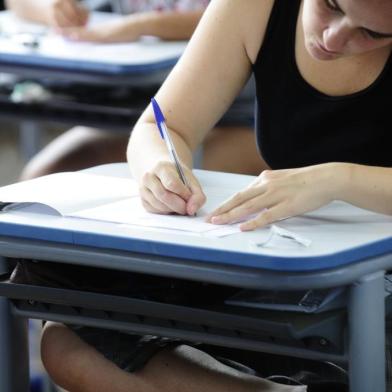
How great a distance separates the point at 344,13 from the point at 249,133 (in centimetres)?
144

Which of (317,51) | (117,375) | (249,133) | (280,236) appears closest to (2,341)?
(117,375)

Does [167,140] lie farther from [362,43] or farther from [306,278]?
[306,278]

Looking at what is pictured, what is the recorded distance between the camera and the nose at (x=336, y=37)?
1.67 meters

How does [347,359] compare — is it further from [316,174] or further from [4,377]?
[4,377]

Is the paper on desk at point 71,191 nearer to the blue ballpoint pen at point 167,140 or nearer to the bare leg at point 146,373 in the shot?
the blue ballpoint pen at point 167,140

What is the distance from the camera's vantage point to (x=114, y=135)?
10.7ft

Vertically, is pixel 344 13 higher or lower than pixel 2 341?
higher

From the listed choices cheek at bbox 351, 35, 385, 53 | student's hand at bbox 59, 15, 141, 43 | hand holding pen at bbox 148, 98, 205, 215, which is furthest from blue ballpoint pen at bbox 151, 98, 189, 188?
student's hand at bbox 59, 15, 141, 43

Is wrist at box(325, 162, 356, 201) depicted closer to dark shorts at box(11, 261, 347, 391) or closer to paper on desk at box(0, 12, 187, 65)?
dark shorts at box(11, 261, 347, 391)

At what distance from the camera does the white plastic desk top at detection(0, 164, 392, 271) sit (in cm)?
142

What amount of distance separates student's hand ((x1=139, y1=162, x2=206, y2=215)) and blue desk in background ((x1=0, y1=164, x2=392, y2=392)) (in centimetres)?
12

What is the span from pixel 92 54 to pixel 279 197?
4.78 feet

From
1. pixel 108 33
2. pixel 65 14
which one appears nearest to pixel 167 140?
pixel 108 33

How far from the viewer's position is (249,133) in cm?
309
